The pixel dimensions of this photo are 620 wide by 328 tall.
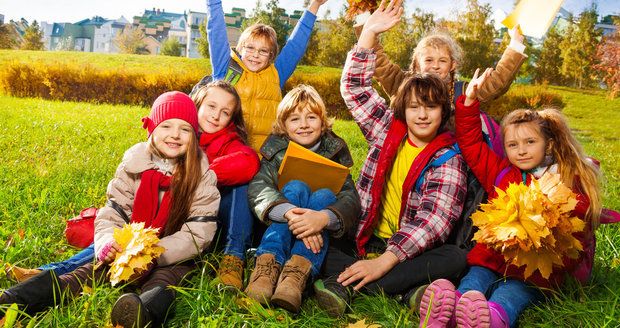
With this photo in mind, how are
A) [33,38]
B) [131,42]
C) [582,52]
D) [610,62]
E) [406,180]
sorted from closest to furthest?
[406,180] → [610,62] → [582,52] → [33,38] → [131,42]

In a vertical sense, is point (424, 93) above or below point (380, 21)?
below

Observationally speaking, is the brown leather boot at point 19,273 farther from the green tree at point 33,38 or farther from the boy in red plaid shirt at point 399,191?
the green tree at point 33,38

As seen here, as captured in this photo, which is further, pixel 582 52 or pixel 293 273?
pixel 582 52

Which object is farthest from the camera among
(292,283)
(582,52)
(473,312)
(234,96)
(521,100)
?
(582,52)

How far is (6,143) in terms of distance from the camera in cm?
691

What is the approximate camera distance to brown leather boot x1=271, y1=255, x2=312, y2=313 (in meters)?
2.55

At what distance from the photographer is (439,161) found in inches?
124

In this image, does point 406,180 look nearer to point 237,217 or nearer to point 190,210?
point 237,217

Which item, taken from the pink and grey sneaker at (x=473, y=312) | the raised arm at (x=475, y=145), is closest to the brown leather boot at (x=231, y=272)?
the pink and grey sneaker at (x=473, y=312)

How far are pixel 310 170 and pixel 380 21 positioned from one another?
34.8 inches

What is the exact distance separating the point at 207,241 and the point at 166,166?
435 millimetres

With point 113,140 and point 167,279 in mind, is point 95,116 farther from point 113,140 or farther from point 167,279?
point 167,279

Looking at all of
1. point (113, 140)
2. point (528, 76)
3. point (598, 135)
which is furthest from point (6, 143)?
point (528, 76)

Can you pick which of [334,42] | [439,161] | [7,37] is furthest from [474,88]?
[7,37]
